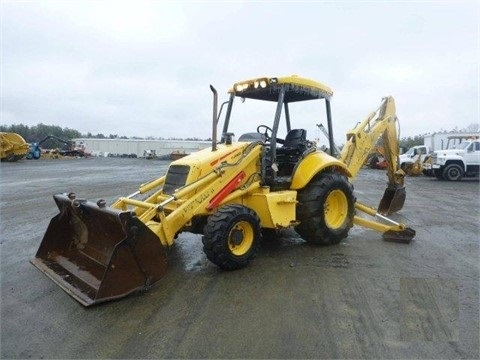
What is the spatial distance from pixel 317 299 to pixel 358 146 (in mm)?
3935

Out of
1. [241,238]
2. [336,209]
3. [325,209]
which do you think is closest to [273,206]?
[241,238]

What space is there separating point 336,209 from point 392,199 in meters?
2.84

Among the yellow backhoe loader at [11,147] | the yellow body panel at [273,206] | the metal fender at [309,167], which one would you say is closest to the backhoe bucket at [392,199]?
the metal fender at [309,167]

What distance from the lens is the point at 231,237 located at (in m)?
4.60

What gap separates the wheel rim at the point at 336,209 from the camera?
6.10 meters

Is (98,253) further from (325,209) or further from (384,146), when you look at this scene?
(384,146)

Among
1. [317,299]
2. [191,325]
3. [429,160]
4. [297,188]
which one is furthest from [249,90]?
[429,160]

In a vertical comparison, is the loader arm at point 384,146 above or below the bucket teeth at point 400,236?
above

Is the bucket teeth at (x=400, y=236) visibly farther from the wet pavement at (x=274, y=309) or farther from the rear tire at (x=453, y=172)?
the rear tire at (x=453, y=172)

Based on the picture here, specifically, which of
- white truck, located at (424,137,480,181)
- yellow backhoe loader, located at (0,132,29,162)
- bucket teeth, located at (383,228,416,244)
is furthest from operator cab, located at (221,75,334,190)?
yellow backhoe loader, located at (0,132,29,162)

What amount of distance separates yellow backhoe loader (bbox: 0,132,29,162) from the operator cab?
94.0ft

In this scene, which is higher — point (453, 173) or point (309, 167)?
point (309, 167)

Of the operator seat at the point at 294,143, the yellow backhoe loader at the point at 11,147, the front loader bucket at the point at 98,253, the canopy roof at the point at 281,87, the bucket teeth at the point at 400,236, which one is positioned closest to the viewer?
the front loader bucket at the point at 98,253

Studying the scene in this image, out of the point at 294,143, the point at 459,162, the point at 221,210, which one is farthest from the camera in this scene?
the point at 459,162
